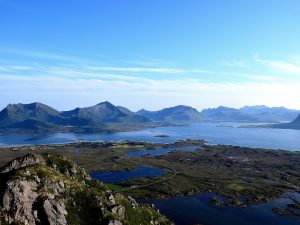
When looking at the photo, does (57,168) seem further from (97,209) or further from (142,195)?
(142,195)

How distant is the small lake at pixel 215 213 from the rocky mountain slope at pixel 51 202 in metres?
34.3

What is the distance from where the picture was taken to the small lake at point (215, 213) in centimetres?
14875

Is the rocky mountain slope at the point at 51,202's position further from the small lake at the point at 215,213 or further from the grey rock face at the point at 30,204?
the small lake at the point at 215,213

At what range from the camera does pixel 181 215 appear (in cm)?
15338

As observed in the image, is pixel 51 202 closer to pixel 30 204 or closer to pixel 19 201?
pixel 30 204

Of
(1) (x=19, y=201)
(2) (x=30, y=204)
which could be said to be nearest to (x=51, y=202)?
(2) (x=30, y=204)

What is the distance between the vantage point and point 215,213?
15825cm

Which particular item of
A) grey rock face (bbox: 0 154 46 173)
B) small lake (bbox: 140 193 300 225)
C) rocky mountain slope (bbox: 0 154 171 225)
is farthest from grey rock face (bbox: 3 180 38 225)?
small lake (bbox: 140 193 300 225)

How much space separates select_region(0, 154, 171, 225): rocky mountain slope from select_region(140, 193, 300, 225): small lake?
113 feet

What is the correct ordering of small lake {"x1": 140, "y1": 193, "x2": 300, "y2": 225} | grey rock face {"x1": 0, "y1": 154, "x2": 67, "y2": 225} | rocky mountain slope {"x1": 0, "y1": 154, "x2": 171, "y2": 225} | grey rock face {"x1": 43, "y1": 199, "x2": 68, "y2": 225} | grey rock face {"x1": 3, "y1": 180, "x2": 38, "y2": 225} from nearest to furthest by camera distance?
grey rock face {"x1": 3, "y1": 180, "x2": 38, "y2": 225} → grey rock face {"x1": 0, "y1": 154, "x2": 67, "y2": 225} → rocky mountain slope {"x1": 0, "y1": 154, "x2": 171, "y2": 225} → grey rock face {"x1": 43, "y1": 199, "x2": 68, "y2": 225} → small lake {"x1": 140, "y1": 193, "x2": 300, "y2": 225}

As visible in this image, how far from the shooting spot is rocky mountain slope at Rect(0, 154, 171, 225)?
294 feet

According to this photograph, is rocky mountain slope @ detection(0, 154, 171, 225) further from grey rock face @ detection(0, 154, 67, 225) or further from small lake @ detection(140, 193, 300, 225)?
small lake @ detection(140, 193, 300, 225)

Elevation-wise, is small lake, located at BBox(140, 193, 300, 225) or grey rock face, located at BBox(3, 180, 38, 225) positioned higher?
grey rock face, located at BBox(3, 180, 38, 225)

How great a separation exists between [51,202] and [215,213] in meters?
85.0
